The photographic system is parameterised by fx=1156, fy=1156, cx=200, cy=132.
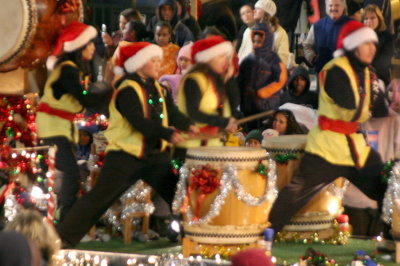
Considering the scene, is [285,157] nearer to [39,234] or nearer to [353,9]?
[353,9]

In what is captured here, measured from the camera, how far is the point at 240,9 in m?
13.6

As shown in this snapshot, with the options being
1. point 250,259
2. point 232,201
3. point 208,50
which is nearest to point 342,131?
point 232,201

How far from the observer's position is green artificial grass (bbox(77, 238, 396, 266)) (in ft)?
31.7

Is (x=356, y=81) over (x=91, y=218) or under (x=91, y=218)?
Answer: over

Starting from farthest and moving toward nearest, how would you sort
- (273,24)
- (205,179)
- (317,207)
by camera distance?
1. (273,24)
2. (317,207)
3. (205,179)

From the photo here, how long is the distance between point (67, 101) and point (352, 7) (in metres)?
4.22

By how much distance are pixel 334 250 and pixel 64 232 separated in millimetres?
2351

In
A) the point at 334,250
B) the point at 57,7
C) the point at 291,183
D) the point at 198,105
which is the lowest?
the point at 334,250

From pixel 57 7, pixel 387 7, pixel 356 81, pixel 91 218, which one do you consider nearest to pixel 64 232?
pixel 91 218

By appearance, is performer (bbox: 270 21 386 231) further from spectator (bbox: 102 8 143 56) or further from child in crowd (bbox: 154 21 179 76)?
spectator (bbox: 102 8 143 56)

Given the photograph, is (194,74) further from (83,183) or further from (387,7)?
(387,7)

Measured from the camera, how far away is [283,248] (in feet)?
32.9

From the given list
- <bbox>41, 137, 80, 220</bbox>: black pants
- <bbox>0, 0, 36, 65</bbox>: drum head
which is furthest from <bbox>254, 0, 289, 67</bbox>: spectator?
<bbox>0, 0, 36, 65</bbox>: drum head

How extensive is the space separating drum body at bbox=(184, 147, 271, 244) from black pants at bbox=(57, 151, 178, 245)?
42 centimetres
